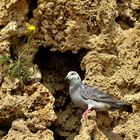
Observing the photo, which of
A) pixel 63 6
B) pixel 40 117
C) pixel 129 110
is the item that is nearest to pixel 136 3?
pixel 63 6

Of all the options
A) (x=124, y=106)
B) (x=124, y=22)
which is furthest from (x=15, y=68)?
(x=124, y=22)

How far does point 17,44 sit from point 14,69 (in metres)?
0.37

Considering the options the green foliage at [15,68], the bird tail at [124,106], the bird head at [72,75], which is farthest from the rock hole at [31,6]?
the bird tail at [124,106]

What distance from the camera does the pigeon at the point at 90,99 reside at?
5613 millimetres

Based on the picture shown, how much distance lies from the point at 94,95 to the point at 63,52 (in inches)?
26.7

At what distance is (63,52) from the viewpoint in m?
6.11

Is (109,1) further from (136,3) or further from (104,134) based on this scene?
(104,134)

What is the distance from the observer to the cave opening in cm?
597

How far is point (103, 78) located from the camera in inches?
230

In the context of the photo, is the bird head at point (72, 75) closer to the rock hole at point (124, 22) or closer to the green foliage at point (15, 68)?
the green foliage at point (15, 68)

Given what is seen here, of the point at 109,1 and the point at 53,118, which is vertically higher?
the point at 109,1

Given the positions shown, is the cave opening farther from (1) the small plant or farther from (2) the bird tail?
(2) the bird tail

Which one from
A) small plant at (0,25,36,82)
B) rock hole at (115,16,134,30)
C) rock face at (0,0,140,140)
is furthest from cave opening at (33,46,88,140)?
rock hole at (115,16,134,30)

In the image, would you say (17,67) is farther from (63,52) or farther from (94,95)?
(94,95)
